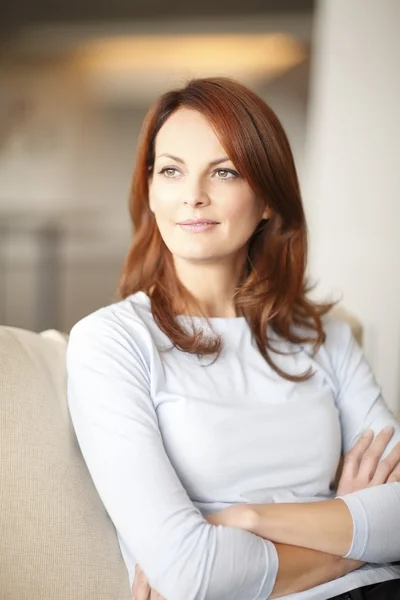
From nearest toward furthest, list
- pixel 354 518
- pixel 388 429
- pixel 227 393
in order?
pixel 354 518 → pixel 227 393 → pixel 388 429

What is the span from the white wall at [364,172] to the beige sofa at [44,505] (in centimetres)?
228

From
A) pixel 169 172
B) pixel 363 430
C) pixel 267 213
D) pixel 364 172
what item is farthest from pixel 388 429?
pixel 364 172

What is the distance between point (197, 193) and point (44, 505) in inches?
23.4

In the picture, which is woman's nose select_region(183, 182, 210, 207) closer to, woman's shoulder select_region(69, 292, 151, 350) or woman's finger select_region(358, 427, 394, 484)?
woman's shoulder select_region(69, 292, 151, 350)

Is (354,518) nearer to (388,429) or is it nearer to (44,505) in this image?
(388,429)

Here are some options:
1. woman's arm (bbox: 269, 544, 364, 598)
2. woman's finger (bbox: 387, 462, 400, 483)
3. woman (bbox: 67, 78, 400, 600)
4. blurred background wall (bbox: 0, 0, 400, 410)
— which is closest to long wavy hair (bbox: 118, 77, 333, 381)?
woman (bbox: 67, 78, 400, 600)

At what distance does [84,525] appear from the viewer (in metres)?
1.33

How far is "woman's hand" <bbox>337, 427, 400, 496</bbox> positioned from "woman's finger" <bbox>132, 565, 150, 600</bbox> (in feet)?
1.30

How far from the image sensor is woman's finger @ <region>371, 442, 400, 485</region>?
58.2 inches

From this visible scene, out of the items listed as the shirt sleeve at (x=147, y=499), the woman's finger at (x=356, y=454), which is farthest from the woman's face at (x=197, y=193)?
the woman's finger at (x=356, y=454)

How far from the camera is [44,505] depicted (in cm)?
130

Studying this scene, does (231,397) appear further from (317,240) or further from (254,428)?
(317,240)

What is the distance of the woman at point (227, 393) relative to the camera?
4.05 feet

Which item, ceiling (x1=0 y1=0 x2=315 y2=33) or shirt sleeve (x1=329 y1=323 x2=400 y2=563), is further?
ceiling (x1=0 y1=0 x2=315 y2=33)
